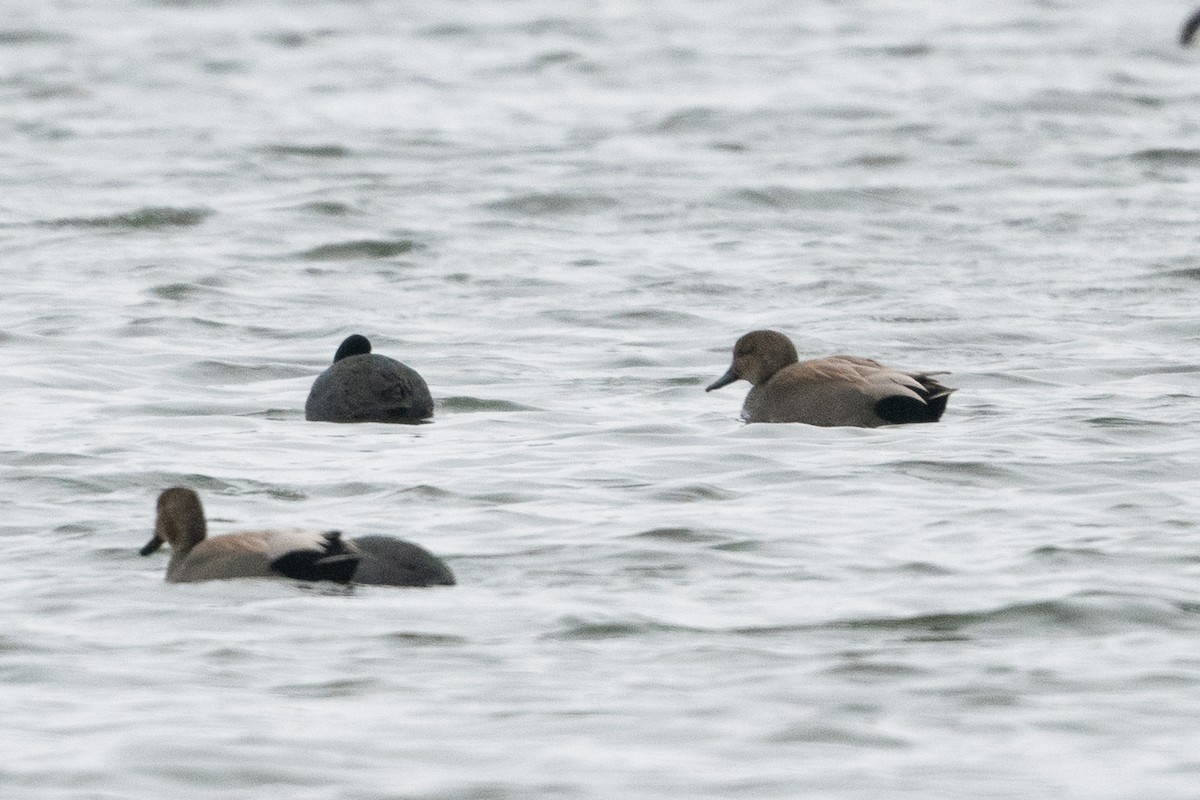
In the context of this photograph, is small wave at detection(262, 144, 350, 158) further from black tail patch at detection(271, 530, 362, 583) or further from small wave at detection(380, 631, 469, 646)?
small wave at detection(380, 631, 469, 646)

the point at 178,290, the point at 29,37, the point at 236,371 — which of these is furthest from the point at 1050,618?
the point at 29,37

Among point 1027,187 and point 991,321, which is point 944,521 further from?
point 1027,187

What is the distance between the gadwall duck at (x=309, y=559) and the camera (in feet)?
30.8

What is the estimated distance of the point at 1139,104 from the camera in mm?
29078

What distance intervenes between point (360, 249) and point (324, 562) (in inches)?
449

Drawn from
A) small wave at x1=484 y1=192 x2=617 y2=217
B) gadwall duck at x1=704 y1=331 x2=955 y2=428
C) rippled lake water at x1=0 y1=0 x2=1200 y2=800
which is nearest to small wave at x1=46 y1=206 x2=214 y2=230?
rippled lake water at x1=0 y1=0 x2=1200 y2=800

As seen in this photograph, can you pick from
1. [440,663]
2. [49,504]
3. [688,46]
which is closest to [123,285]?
[49,504]

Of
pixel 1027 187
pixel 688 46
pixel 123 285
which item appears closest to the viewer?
pixel 123 285

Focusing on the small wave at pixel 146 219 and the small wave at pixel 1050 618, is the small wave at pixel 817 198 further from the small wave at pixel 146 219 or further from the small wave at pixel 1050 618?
the small wave at pixel 1050 618

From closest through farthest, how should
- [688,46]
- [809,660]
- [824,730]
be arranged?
[824,730], [809,660], [688,46]

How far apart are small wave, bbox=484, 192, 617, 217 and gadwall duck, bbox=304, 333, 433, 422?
9339 mm

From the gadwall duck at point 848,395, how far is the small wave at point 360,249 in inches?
304

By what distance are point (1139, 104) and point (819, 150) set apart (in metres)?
4.68

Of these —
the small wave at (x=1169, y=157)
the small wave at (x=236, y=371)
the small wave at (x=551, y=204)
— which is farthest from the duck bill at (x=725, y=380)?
the small wave at (x=1169, y=157)
